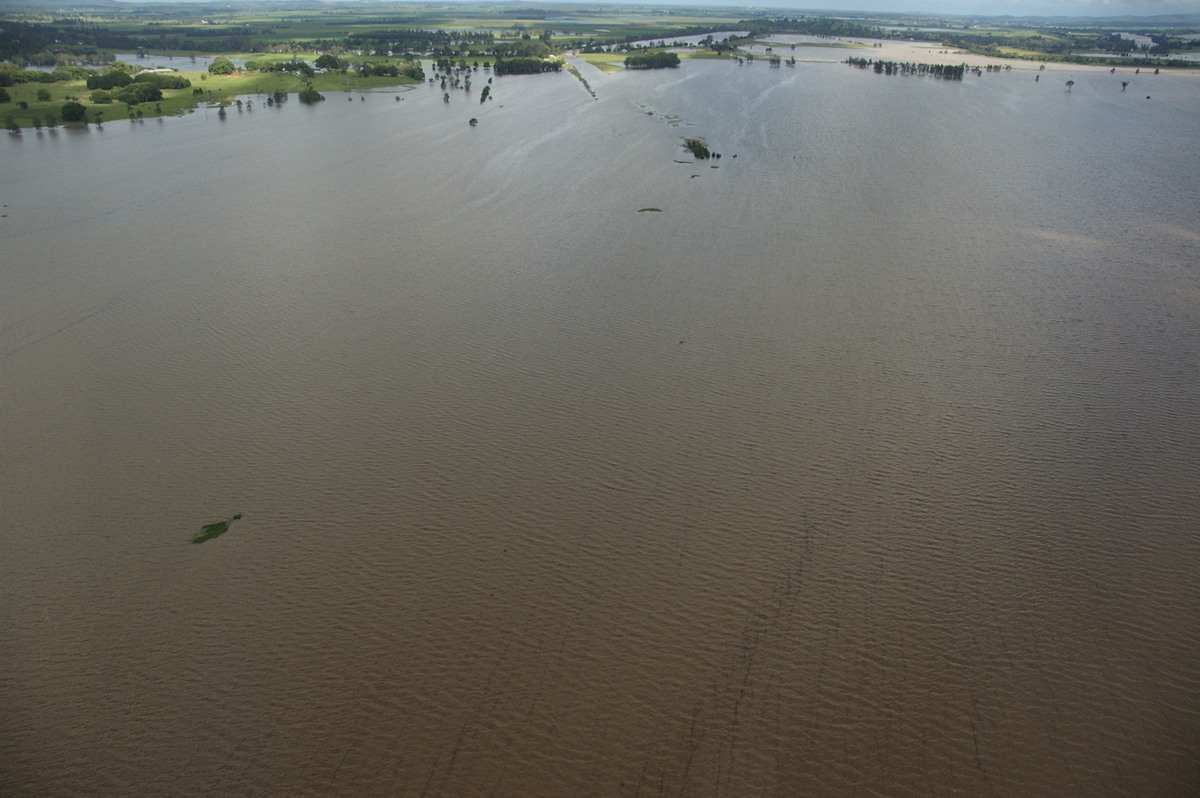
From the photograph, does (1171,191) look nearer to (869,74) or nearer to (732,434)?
(732,434)

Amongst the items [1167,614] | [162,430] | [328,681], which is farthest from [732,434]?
[162,430]

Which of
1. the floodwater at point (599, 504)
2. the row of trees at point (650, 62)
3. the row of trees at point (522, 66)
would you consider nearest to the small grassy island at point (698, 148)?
the floodwater at point (599, 504)

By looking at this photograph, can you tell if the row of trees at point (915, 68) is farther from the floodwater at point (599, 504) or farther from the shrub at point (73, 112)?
the shrub at point (73, 112)

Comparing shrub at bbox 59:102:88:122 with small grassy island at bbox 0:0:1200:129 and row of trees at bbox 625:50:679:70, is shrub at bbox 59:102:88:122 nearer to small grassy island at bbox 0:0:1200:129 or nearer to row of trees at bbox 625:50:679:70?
small grassy island at bbox 0:0:1200:129

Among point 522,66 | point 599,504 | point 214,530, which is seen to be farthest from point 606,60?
point 214,530

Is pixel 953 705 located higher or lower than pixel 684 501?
lower

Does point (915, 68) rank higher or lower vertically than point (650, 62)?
lower

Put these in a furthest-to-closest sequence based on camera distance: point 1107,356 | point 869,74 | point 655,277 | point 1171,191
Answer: point 869,74, point 1171,191, point 655,277, point 1107,356

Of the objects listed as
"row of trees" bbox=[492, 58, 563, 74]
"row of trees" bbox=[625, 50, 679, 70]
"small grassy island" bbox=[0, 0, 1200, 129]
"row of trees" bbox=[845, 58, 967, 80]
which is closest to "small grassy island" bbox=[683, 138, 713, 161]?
"small grassy island" bbox=[0, 0, 1200, 129]

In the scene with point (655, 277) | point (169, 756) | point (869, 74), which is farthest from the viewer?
point (869, 74)

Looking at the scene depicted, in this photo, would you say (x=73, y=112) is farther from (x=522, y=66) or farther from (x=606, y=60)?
(x=606, y=60)
